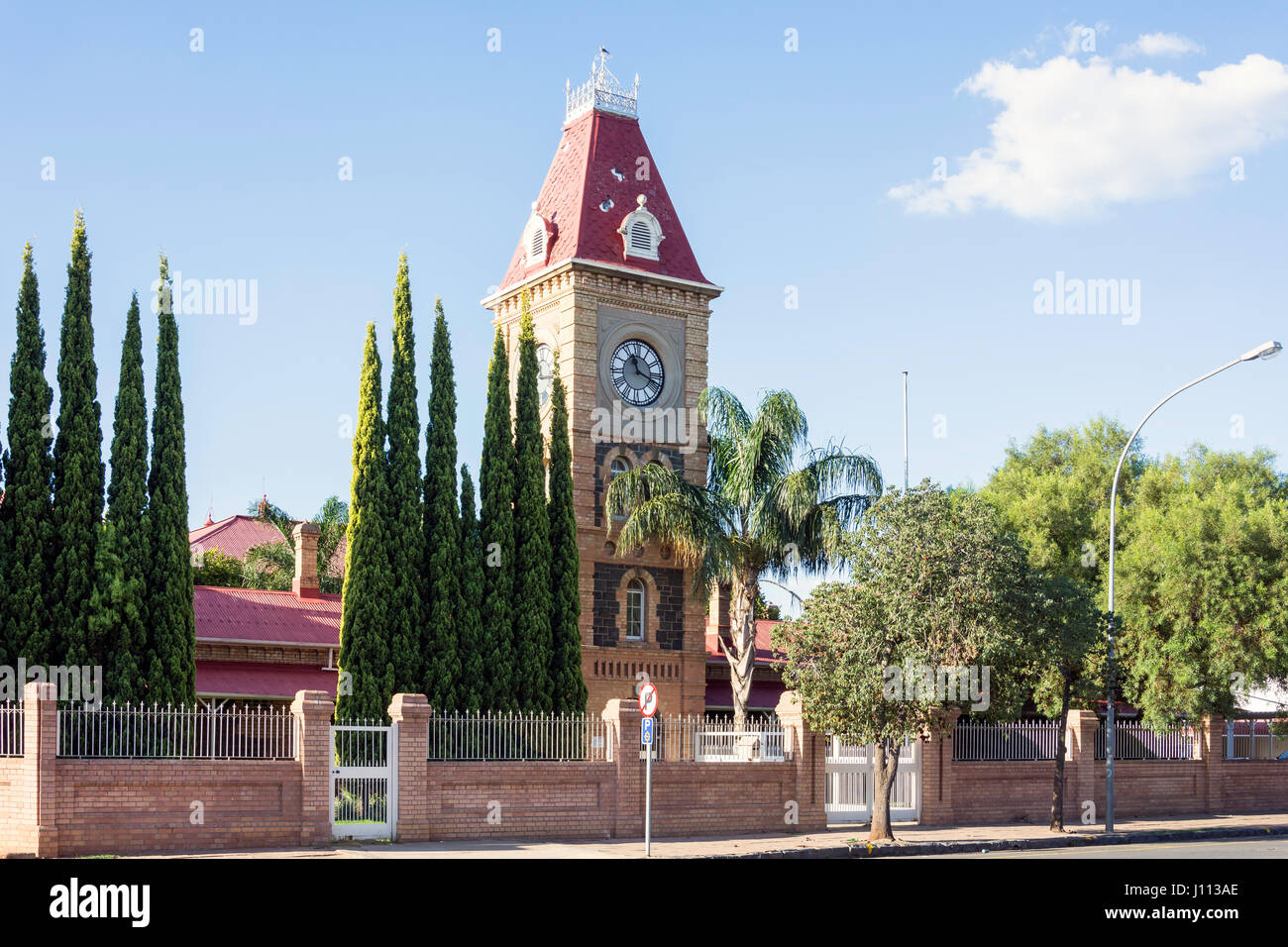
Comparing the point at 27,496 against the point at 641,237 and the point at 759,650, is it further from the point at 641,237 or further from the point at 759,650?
the point at 759,650

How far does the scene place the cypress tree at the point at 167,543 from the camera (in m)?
26.0

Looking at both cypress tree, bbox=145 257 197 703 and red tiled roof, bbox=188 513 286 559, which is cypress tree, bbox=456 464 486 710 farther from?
red tiled roof, bbox=188 513 286 559

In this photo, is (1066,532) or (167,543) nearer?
(167,543)

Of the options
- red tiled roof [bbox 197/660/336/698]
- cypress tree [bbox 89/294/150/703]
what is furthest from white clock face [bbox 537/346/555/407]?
cypress tree [bbox 89/294/150/703]

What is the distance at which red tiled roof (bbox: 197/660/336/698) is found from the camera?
1305 inches

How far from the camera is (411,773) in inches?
888

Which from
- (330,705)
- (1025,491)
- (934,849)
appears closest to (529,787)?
(330,705)

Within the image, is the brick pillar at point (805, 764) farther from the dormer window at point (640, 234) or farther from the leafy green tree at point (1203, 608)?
the dormer window at point (640, 234)

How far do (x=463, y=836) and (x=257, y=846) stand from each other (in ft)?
11.0

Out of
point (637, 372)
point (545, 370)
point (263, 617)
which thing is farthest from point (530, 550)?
point (637, 372)

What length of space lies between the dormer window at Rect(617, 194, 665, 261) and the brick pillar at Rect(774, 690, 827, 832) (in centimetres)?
1602

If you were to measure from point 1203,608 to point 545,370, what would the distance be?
57.6 feet

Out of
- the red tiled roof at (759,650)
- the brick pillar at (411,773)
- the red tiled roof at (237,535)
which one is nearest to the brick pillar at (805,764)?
the brick pillar at (411,773)

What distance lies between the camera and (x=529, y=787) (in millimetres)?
23719
